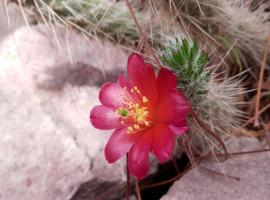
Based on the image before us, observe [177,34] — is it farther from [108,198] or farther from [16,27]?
[16,27]

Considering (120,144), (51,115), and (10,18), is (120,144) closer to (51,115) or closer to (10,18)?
(51,115)

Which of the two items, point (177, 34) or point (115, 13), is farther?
point (115, 13)

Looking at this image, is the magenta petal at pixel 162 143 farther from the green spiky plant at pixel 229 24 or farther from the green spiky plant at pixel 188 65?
the green spiky plant at pixel 229 24

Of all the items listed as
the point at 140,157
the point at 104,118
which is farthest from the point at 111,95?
the point at 140,157

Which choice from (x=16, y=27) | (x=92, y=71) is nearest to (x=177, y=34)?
(x=92, y=71)

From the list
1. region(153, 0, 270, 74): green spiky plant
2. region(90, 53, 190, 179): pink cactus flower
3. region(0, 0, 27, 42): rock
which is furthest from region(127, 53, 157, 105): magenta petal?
region(0, 0, 27, 42): rock

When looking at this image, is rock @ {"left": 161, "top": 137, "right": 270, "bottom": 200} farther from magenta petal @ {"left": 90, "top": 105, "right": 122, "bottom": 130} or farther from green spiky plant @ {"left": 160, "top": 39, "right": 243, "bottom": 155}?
magenta petal @ {"left": 90, "top": 105, "right": 122, "bottom": 130}

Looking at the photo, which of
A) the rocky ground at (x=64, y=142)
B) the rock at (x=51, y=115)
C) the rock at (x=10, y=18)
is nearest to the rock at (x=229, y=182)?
the rocky ground at (x=64, y=142)
